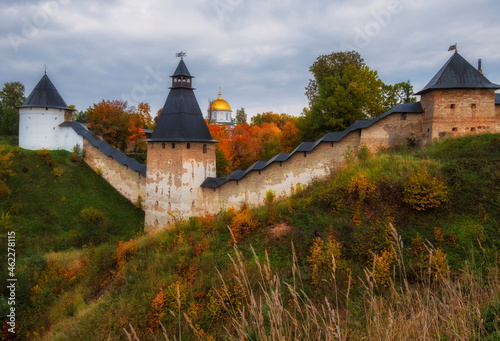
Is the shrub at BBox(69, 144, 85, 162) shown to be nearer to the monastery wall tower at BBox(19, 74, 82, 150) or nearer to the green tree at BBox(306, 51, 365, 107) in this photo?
the monastery wall tower at BBox(19, 74, 82, 150)

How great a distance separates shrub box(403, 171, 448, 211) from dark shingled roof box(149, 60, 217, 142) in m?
8.50

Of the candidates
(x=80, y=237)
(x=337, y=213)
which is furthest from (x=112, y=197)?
(x=337, y=213)

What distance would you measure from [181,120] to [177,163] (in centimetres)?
187

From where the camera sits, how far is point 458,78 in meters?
13.0

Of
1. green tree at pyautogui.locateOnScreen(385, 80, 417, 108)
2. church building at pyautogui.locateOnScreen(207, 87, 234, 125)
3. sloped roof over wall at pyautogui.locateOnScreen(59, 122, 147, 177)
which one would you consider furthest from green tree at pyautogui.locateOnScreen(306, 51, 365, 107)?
church building at pyautogui.locateOnScreen(207, 87, 234, 125)

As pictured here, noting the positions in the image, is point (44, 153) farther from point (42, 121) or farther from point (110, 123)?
point (110, 123)

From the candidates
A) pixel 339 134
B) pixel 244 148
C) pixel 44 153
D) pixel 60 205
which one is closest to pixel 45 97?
pixel 44 153

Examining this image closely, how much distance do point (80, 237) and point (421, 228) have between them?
1359cm

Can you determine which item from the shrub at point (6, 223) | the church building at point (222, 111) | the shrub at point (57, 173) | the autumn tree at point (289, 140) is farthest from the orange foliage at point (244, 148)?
the church building at point (222, 111)

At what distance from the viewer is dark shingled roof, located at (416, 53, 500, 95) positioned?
12723 millimetres

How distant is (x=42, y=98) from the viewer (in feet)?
73.3

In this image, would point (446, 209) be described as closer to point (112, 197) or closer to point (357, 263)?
point (357, 263)

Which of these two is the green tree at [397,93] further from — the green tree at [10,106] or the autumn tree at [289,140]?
the green tree at [10,106]

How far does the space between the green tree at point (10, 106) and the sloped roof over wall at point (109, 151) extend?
407 inches
